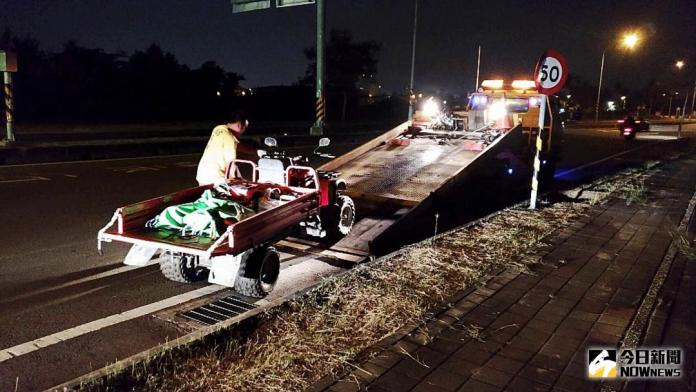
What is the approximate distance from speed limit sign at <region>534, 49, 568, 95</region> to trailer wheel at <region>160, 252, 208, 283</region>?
641 cm

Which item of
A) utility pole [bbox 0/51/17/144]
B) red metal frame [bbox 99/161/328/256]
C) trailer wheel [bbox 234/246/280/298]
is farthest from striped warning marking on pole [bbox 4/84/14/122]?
trailer wheel [bbox 234/246/280/298]

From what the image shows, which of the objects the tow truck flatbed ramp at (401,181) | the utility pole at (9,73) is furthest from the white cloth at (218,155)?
the utility pole at (9,73)

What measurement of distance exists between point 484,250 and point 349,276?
6.78 feet

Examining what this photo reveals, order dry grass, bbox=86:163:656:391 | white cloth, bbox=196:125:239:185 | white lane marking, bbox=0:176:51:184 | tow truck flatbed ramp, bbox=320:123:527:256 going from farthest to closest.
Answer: white lane marking, bbox=0:176:51:184 < tow truck flatbed ramp, bbox=320:123:527:256 < white cloth, bbox=196:125:239:185 < dry grass, bbox=86:163:656:391

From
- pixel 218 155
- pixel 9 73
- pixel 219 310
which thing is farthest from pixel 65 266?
pixel 9 73

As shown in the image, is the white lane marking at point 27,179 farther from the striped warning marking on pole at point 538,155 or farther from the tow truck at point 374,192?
the striped warning marking on pole at point 538,155

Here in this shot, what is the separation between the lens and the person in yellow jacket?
6.32m

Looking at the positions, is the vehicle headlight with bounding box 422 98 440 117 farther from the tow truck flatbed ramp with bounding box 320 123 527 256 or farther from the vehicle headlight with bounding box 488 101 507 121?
the tow truck flatbed ramp with bounding box 320 123 527 256

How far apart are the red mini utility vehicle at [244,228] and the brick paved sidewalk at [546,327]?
176 centimetres

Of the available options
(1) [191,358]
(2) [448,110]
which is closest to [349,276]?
(1) [191,358]

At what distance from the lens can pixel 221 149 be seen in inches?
→ 249

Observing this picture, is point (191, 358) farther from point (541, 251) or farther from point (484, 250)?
point (541, 251)

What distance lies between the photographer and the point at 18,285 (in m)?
5.48

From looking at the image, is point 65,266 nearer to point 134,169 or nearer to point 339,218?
point 339,218
